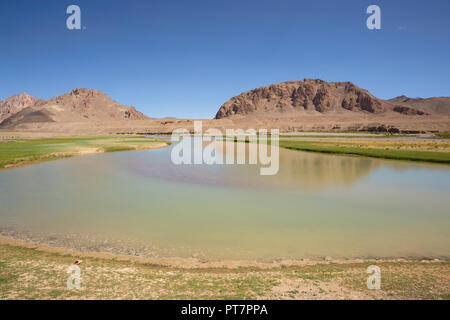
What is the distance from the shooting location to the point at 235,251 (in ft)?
25.1

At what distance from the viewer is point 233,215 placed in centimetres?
1085

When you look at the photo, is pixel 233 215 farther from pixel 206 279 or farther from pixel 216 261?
pixel 206 279

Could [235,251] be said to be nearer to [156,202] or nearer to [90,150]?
[156,202]

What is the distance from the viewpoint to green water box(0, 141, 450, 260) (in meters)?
7.92

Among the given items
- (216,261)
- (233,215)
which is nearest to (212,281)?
(216,261)

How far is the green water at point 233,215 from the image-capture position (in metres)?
7.92

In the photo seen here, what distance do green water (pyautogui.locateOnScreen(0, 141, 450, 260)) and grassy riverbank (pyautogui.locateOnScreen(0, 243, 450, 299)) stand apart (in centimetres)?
102

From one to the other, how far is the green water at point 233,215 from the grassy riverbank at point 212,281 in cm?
102

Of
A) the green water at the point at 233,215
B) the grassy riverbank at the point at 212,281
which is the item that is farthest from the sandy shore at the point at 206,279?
the green water at the point at 233,215

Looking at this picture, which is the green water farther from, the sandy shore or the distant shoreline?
the sandy shore

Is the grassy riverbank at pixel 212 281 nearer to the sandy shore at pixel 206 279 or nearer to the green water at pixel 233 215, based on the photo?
the sandy shore at pixel 206 279

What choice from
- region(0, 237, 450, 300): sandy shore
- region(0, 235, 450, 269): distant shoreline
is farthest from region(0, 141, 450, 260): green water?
region(0, 237, 450, 300): sandy shore
